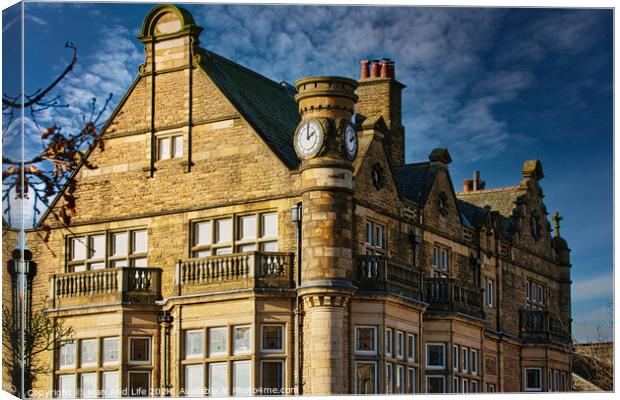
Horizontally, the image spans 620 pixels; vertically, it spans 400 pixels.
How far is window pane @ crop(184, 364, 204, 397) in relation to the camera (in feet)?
107

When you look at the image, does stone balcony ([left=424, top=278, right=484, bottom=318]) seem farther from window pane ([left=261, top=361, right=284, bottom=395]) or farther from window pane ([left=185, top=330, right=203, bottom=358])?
window pane ([left=185, top=330, right=203, bottom=358])

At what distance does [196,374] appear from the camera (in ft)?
109

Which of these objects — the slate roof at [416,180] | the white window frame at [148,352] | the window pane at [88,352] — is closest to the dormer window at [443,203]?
the slate roof at [416,180]

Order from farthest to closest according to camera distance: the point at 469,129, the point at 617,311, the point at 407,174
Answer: the point at 407,174, the point at 469,129, the point at 617,311

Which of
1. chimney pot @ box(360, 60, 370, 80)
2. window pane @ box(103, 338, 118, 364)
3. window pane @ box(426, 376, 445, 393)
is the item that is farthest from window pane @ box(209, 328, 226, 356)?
chimney pot @ box(360, 60, 370, 80)

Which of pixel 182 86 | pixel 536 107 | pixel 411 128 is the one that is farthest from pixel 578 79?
pixel 182 86

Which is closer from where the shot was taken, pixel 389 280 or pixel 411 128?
pixel 389 280

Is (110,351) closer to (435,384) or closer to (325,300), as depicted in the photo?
(325,300)

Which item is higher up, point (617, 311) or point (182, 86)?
point (182, 86)

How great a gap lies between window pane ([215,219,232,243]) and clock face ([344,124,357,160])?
3.41 meters

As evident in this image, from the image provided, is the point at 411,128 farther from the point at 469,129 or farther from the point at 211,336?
the point at 211,336

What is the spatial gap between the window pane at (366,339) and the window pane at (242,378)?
2.60 metres

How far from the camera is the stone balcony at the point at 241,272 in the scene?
32969mm

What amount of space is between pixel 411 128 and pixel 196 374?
322 inches
